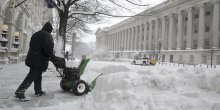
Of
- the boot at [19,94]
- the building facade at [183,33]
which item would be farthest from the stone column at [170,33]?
the boot at [19,94]


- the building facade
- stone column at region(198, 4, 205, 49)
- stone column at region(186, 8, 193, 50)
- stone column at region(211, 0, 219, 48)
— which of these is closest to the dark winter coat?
the building facade

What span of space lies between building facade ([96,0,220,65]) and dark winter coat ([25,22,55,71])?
31476 mm

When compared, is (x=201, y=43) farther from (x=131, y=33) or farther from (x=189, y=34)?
(x=131, y=33)

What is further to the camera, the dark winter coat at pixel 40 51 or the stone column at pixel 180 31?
the stone column at pixel 180 31

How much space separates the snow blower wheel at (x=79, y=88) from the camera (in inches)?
259

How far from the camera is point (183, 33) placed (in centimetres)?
6066

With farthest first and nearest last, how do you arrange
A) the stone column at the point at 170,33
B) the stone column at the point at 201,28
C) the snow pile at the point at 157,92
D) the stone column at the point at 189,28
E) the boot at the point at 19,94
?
the stone column at the point at 170,33 → the stone column at the point at 189,28 → the stone column at the point at 201,28 → the boot at the point at 19,94 → the snow pile at the point at 157,92

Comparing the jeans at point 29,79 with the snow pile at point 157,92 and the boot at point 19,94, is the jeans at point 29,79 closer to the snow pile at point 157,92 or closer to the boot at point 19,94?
the boot at point 19,94

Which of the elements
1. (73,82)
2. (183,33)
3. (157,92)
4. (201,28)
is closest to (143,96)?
(157,92)

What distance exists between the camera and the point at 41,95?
647 centimetres

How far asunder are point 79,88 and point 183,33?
58.1m

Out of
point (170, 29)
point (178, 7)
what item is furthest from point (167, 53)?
point (178, 7)

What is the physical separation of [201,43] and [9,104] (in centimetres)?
5141

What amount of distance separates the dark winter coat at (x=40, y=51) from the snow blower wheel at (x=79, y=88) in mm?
1123
